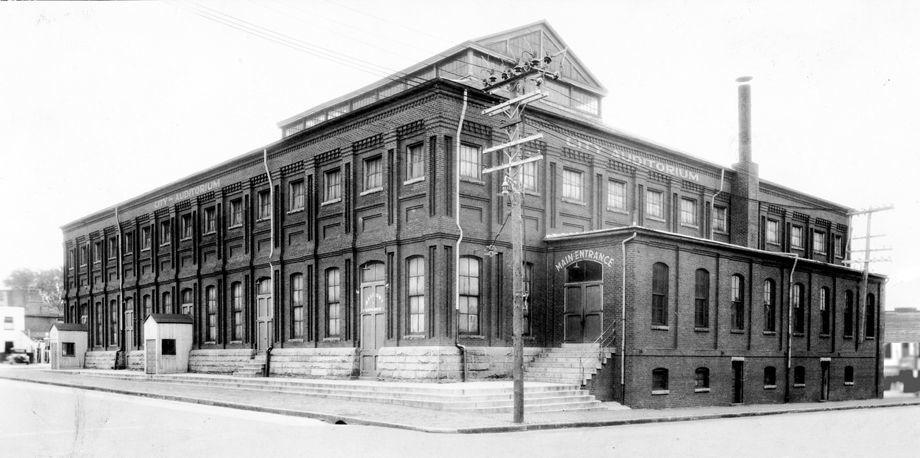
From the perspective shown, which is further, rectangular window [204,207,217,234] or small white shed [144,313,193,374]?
rectangular window [204,207,217,234]

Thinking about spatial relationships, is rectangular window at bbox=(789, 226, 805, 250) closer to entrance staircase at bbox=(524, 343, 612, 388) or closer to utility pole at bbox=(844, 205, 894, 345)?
utility pole at bbox=(844, 205, 894, 345)

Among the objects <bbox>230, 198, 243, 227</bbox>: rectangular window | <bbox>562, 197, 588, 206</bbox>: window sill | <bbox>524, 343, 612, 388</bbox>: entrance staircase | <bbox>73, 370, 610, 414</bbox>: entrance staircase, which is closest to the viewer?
<bbox>73, 370, 610, 414</bbox>: entrance staircase

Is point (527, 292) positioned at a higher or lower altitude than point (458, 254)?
lower

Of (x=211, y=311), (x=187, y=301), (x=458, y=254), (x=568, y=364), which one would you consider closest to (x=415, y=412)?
(x=458, y=254)

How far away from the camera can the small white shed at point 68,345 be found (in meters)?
45.0

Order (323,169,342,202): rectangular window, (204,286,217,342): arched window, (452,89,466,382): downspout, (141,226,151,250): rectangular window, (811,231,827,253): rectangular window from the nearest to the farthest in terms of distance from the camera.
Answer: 1. (452,89,466,382): downspout
2. (323,169,342,202): rectangular window
3. (204,286,217,342): arched window
4. (811,231,827,253): rectangular window
5. (141,226,151,250): rectangular window

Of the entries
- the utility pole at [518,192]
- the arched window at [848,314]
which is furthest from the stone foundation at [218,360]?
the arched window at [848,314]

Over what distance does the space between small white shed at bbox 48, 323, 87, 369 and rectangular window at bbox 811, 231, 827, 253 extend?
40.4 metres

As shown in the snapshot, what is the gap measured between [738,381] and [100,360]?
110ft

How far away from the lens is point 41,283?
3839 inches

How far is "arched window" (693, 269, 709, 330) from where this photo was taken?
A: 2620cm

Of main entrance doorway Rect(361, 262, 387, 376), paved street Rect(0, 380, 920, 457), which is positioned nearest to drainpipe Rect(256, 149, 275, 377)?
main entrance doorway Rect(361, 262, 387, 376)

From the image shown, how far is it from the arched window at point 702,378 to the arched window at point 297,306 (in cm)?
1424

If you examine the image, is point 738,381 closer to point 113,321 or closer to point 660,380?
point 660,380
